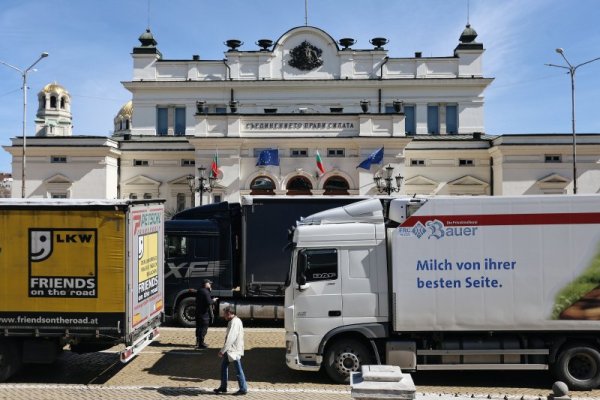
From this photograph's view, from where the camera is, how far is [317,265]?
10492 millimetres

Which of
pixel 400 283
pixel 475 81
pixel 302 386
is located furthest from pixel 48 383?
pixel 475 81

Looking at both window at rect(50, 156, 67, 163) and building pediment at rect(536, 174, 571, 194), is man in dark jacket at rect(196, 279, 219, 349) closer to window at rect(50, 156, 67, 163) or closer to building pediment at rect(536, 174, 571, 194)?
window at rect(50, 156, 67, 163)

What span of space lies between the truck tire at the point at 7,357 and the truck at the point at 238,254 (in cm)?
585

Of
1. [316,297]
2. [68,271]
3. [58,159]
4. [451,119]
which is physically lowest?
[316,297]

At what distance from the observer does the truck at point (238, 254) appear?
16.0 metres

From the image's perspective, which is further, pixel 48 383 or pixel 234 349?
pixel 48 383

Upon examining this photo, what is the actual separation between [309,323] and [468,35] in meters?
37.7

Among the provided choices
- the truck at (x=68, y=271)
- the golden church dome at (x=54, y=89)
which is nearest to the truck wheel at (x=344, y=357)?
the truck at (x=68, y=271)

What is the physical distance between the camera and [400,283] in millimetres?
10188

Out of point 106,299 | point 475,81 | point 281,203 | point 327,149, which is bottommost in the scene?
point 106,299

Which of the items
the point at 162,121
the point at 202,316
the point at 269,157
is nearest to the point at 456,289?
the point at 202,316

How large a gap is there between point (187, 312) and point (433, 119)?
2976 centimetres

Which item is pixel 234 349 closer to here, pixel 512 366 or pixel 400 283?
pixel 400 283

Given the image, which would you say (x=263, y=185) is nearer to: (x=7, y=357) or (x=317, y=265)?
(x=317, y=265)
